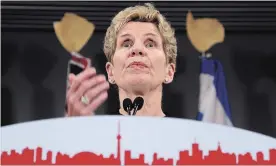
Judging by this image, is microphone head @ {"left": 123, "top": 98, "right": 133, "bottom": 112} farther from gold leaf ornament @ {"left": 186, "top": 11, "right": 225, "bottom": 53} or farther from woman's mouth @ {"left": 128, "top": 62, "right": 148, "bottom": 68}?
gold leaf ornament @ {"left": 186, "top": 11, "right": 225, "bottom": 53}

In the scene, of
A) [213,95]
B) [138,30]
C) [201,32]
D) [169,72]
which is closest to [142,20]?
[138,30]

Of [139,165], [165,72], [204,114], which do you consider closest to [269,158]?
[139,165]

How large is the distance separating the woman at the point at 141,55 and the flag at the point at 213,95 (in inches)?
38.1

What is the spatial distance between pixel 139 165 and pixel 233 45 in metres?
1.72

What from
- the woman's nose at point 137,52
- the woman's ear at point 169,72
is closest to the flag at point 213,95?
the woman's ear at point 169,72

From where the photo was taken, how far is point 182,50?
2586 millimetres

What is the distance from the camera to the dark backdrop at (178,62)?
99.7 inches

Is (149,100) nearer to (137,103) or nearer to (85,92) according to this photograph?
(137,103)

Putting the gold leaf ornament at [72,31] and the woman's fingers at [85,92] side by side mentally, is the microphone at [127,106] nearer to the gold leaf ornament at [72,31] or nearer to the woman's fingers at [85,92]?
the woman's fingers at [85,92]

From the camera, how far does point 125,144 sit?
3.34 ft

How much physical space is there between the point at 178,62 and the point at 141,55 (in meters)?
1.27

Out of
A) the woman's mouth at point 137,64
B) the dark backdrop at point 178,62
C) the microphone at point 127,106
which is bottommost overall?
the microphone at point 127,106

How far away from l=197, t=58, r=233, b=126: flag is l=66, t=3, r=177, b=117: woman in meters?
0.97

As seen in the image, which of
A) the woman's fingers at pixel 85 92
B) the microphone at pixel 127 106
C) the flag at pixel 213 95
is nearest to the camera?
the microphone at pixel 127 106
